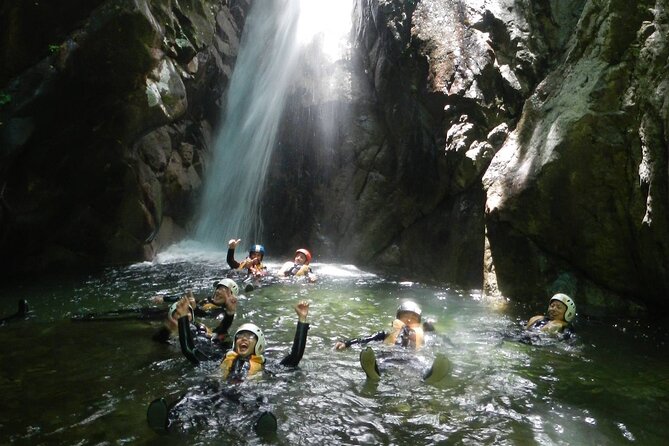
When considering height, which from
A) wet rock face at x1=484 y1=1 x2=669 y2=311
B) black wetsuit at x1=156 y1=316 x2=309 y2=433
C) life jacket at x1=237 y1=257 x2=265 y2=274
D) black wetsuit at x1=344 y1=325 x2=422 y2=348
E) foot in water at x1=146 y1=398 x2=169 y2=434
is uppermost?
wet rock face at x1=484 y1=1 x2=669 y2=311

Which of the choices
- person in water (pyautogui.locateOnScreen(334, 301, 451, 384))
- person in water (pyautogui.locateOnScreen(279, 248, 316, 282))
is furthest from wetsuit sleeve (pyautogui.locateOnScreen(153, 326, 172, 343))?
person in water (pyautogui.locateOnScreen(279, 248, 316, 282))

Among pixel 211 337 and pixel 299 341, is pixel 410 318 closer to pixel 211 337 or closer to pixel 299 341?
pixel 299 341

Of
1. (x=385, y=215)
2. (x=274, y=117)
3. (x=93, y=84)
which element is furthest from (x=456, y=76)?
(x=93, y=84)

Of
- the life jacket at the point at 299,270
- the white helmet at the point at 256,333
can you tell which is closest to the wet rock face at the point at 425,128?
the life jacket at the point at 299,270

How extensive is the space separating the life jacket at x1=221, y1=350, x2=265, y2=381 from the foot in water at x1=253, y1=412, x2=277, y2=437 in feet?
4.36

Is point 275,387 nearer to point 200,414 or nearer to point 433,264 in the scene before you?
point 200,414

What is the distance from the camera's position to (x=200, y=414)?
4605mm

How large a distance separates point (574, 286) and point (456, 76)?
255 inches

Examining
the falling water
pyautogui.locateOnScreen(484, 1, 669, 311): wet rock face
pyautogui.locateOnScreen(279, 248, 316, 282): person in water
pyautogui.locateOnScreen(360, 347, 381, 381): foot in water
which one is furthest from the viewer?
the falling water

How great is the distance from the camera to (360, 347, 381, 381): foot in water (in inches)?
215

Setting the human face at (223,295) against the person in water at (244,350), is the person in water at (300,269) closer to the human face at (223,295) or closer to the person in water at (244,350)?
the human face at (223,295)

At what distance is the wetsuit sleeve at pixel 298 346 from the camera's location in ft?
19.3

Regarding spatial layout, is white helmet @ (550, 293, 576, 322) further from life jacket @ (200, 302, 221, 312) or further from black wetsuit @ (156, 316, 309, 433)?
life jacket @ (200, 302, 221, 312)

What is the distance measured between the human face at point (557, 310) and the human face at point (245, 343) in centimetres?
500
